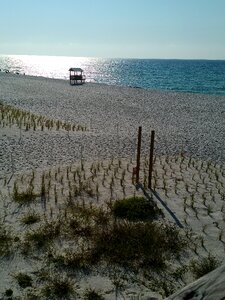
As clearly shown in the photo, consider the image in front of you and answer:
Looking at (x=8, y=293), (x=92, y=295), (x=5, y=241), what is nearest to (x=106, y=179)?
(x=5, y=241)

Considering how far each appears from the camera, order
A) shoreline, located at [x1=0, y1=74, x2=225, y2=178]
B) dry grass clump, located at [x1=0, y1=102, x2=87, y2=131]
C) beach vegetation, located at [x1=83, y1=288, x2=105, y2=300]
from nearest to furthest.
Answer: beach vegetation, located at [x1=83, y1=288, x2=105, y2=300] < shoreline, located at [x1=0, y1=74, x2=225, y2=178] < dry grass clump, located at [x1=0, y1=102, x2=87, y2=131]

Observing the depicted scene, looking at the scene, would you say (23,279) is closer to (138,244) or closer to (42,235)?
(42,235)

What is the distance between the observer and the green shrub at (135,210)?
22.7ft

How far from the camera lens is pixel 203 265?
5.09 m

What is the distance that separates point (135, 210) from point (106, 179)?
2.37m

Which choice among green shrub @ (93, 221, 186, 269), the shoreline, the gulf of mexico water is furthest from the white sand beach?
the gulf of mexico water

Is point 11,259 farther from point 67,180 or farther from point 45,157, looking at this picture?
point 45,157

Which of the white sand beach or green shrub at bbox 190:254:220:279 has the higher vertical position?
green shrub at bbox 190:254:220:279

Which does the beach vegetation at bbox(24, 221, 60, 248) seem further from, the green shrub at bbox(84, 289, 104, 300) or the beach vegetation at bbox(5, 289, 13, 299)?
the green shrub at bbox(84, 289, 104, 300)

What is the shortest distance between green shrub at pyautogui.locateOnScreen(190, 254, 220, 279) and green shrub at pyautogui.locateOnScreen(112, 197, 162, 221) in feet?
5.87

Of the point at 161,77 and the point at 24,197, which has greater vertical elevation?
the point at 24,197

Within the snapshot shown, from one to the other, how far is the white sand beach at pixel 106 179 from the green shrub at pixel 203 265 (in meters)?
0.09

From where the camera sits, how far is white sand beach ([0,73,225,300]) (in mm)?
4938

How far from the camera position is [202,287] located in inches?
70.3
